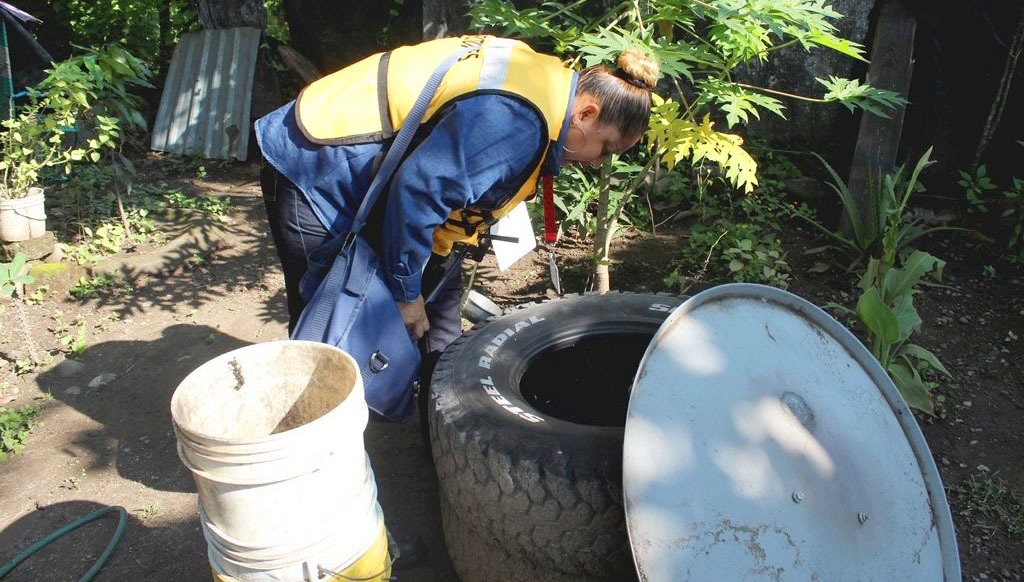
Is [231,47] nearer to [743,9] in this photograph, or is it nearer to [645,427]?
[743,9]

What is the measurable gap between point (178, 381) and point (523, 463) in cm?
242

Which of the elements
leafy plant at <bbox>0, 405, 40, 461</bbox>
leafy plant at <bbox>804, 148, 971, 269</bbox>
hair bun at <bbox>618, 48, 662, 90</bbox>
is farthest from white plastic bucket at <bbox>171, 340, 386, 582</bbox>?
leafy plant at <bbox>804, 148, 971, 269</bbox>

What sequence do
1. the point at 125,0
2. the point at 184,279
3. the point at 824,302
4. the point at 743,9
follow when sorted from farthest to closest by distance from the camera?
1. the point at 125,0
2. the point at 184,279
3. the point at 824,302
4. the point at 743,9

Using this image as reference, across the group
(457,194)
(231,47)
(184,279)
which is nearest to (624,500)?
(457,194)

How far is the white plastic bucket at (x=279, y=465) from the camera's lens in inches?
61.1

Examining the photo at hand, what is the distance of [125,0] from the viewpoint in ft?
29.6

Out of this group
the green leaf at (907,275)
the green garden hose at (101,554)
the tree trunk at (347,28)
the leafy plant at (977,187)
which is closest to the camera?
the green garden hose at (101,554)

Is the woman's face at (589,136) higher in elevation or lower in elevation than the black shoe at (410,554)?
higher

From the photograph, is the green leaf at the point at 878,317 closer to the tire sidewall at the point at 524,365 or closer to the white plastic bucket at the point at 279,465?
the tire sidewall at the point at 524,365

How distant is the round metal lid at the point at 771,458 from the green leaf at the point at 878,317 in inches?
37.0

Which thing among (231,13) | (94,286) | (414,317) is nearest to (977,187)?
(414,317)

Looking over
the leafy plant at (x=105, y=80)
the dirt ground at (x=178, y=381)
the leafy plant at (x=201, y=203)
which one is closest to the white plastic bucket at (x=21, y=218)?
the dirt ground at (x=178, y=381)

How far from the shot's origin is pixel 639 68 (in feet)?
6.76

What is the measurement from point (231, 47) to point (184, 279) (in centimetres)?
330
